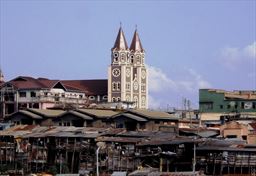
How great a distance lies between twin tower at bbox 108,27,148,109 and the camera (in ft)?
302

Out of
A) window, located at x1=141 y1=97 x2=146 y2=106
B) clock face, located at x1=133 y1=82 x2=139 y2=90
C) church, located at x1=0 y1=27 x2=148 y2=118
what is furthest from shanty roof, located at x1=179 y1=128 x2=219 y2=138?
clock face, located at x1=133 y1=82 x2=139 y2=90

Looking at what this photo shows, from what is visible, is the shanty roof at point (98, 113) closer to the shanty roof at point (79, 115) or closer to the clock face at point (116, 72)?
the shanty roof at point (79, 115)

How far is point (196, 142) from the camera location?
41156 millimetres

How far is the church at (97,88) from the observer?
72875 mm

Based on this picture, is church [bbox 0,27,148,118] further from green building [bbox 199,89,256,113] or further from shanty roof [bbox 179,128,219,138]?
shanty roof [bbox 179,128,219,138]

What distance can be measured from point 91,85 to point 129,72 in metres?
6.03

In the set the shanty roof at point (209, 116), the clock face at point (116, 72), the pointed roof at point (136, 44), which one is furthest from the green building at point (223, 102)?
the pointed roof at point (136, 44)

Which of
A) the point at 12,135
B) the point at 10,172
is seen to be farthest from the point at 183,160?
the point at 12,135

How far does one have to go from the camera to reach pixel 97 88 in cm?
9038

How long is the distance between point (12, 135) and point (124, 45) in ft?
149

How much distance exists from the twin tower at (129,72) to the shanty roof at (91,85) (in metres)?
0.84

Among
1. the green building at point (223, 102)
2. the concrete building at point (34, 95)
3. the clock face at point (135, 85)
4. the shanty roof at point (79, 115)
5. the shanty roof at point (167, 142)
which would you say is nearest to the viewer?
the shanty roof at point (167, 142)

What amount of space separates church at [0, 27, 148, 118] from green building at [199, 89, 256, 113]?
1219 cm

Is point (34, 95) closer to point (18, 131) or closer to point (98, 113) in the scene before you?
point (98, 113)
